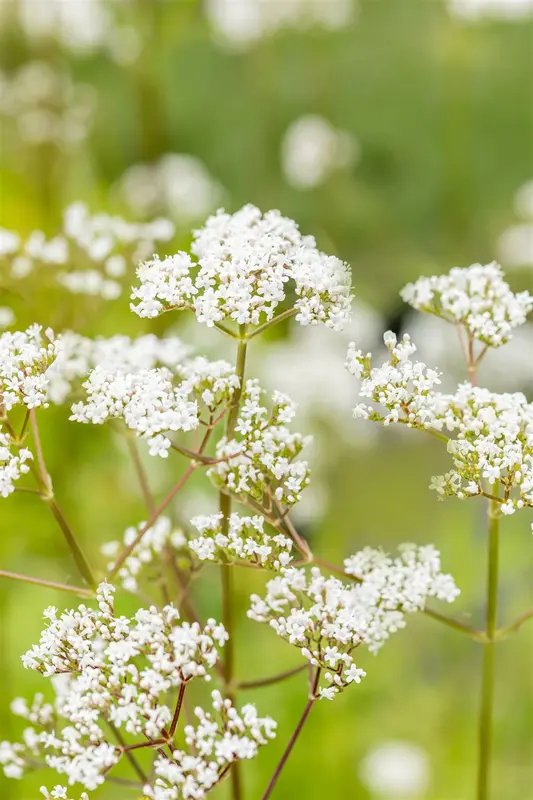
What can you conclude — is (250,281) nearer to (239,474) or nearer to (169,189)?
(239,474)

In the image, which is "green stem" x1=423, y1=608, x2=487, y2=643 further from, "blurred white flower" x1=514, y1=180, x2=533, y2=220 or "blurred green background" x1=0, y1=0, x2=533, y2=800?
"blurred white flower" x1=514, y1=180, x2=533, y2=220

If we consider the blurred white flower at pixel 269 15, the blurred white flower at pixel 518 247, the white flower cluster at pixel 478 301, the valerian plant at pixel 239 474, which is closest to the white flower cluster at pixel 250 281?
the valerian plant at pixel 239 474

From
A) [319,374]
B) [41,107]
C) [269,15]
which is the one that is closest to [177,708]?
[319,374]

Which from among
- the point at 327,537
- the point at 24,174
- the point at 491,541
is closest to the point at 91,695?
the point at 491,541

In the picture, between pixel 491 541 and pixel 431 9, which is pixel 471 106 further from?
pixel 491 541

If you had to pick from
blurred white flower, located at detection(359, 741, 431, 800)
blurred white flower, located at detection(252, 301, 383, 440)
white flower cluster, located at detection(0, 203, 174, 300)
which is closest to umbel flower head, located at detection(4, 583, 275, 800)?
white flower cluster, located at detection(0, 203, 174, 300)

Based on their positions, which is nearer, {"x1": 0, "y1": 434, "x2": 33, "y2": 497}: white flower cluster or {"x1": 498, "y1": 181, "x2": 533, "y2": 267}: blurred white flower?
{"x1": 0, "y1": 434, "x2": 33, "y2": 497}: white flower cluster

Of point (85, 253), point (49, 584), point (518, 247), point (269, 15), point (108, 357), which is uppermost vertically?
point (269, 15)
